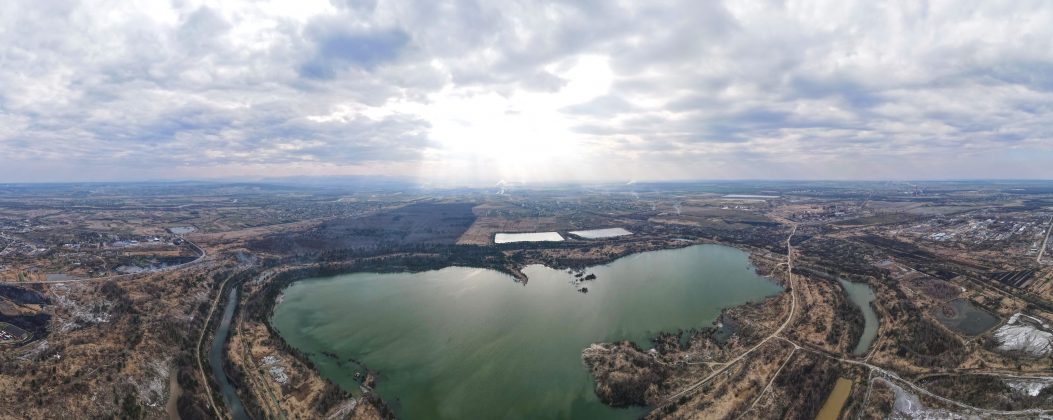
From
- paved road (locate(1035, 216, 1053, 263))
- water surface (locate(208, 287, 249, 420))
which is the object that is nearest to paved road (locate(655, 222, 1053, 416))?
water surface (locate(208, 287, 249, 420))

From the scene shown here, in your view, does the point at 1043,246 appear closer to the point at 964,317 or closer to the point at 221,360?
the point at 964,317

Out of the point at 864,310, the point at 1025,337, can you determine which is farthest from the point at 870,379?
the point at 864,310

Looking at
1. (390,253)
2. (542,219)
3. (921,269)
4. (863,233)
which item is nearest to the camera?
(921,269)

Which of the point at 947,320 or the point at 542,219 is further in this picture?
the point at 542,219

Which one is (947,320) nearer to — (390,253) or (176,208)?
(390,253)

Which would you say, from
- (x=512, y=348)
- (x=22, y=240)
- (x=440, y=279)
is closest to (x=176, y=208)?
(x=22, y=240)

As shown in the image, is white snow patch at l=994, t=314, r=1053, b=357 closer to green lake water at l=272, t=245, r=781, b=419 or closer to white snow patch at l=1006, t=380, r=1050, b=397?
white snow patch at l=1006, t=380, r=1050, b=397

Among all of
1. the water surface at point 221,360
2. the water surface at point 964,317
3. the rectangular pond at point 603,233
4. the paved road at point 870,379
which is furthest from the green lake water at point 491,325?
the rectangular pond at point 603,233
